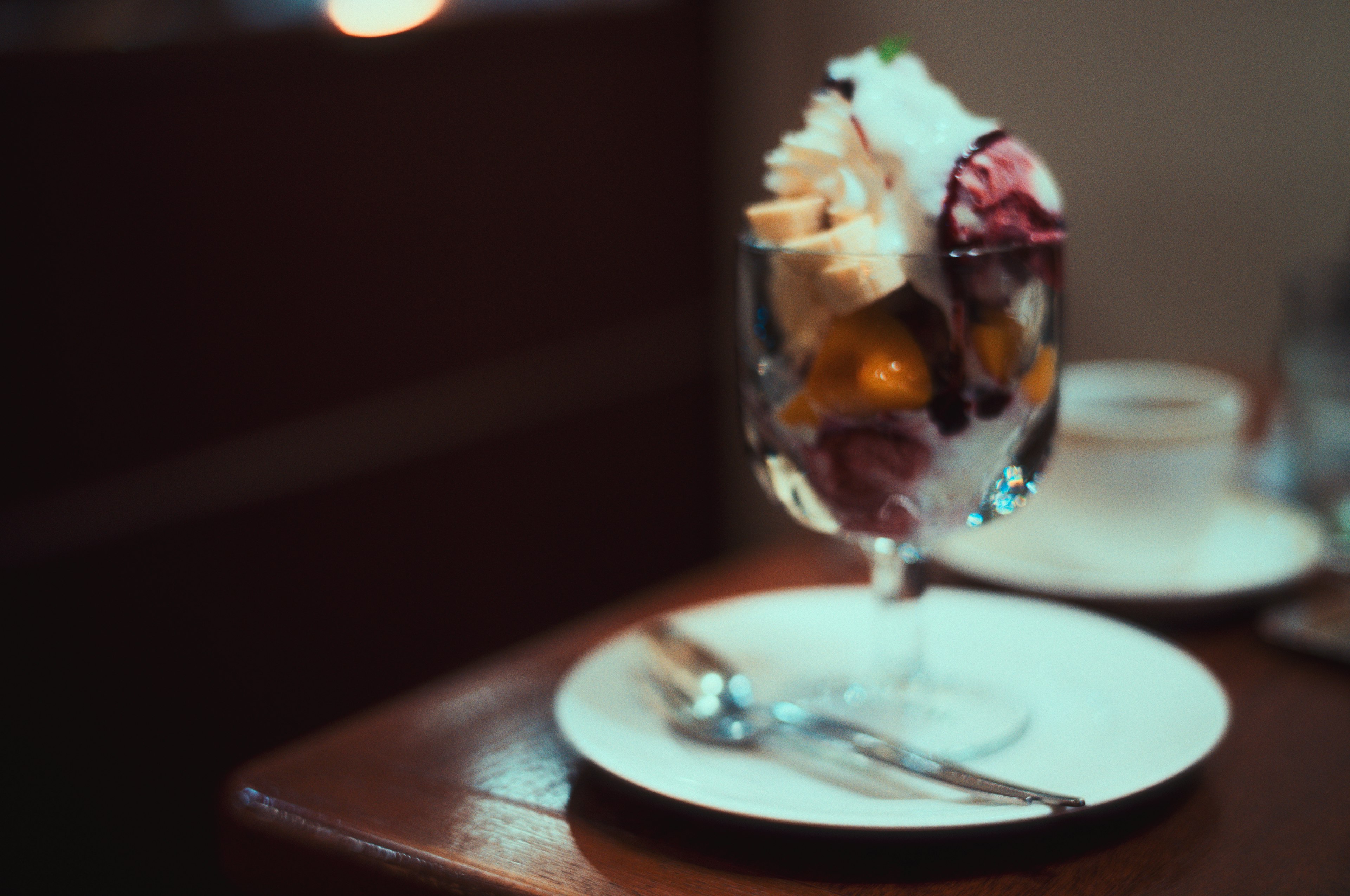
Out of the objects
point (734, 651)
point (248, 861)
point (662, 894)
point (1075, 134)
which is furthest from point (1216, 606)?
point (1075, 134)


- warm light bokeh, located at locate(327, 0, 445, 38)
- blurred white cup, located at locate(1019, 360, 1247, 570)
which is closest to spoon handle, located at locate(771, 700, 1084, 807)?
blurred white cup, located at locate(1019, 360, 1247, 570)

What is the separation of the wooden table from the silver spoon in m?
0.02

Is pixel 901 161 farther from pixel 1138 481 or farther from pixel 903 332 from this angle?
pixel 1138 481

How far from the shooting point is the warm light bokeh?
153 cm

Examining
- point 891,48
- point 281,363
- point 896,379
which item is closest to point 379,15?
point 281,363

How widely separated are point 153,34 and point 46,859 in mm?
842

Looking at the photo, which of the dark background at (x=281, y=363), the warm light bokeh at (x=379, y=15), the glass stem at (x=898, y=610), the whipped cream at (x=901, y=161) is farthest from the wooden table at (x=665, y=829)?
the warm light bokeh at (x=379, y=15)

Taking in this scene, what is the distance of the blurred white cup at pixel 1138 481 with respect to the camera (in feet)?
2.17

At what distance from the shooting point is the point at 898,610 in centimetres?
54

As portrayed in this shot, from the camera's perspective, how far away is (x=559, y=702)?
52cm

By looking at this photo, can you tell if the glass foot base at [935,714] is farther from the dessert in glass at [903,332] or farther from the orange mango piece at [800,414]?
the orange mango piece at [800,414]

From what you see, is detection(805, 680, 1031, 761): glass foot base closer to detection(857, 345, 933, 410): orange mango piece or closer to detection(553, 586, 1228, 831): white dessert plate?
detection(553, 586, 1228, 831): white dessert plate

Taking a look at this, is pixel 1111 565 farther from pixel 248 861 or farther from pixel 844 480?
pixel 248 861

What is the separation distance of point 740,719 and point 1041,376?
182 mm
